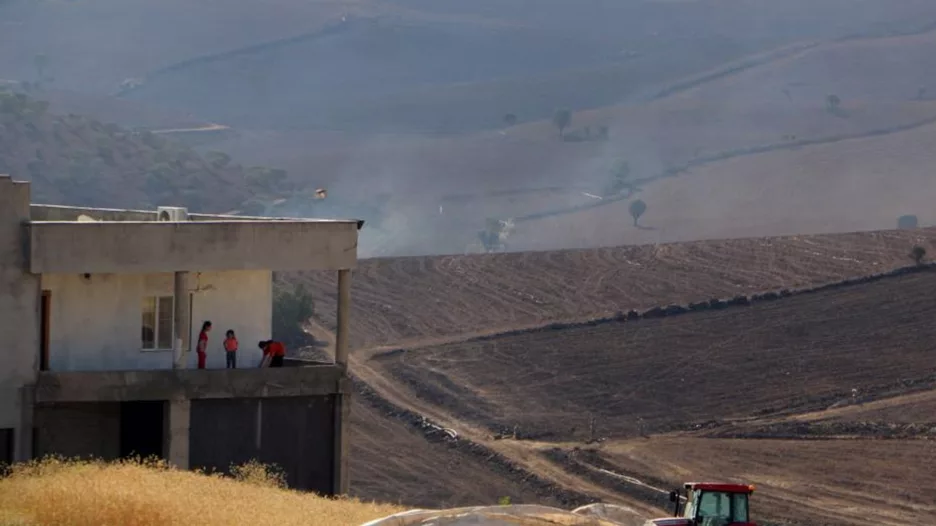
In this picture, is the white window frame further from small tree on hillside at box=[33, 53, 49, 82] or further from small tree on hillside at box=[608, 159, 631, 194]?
small tree on hillside at box=[33, 53, 49, 82]

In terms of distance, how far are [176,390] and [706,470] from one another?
17778 mm

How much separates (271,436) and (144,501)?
10976 mm

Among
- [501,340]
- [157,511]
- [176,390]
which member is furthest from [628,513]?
[501,340]

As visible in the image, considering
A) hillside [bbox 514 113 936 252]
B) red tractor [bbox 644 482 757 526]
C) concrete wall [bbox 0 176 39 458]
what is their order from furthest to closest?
hillside [bbox 514 113 936 252] < concrete wall [bbox 0 176 39 458] < red tractor [bbox 644 482 757 526]

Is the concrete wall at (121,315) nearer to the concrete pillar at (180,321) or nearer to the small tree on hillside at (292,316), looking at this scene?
the concrete pillar at (180,321)

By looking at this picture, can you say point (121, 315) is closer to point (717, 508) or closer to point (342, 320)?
point (342, 320)

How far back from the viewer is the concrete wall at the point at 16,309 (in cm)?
2847

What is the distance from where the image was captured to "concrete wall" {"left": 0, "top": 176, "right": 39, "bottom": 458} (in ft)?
93.4

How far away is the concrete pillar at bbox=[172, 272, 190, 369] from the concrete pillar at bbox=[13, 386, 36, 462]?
2.55 metres

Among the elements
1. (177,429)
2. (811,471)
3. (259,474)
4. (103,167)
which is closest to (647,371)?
(811,471)

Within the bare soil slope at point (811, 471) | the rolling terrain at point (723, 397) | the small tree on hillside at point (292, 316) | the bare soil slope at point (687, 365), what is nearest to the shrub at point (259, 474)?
the bare soil slope at point (811, 471)

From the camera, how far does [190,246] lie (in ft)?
98.3

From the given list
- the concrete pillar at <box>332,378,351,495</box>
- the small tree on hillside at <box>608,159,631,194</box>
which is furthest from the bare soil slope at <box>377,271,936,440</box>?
the small tree on hillside at <box>608,159,631,194</box>

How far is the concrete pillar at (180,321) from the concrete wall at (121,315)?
47 cm
